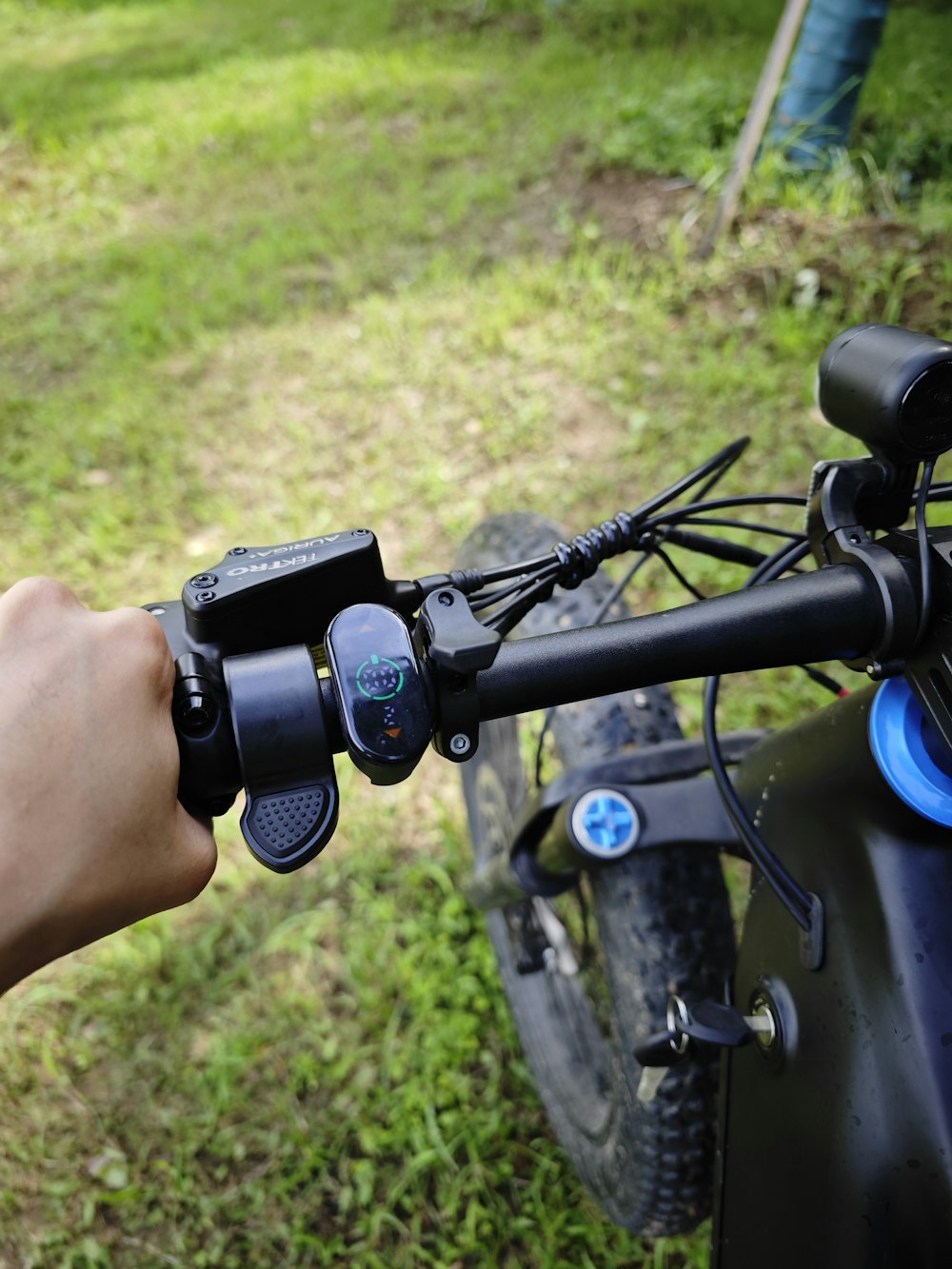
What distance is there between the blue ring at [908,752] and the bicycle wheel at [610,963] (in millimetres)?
469

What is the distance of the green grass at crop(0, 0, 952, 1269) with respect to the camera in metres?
1.83

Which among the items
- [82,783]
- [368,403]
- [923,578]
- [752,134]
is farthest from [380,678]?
[752,134]

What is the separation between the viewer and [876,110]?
404cm

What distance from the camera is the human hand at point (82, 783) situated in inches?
23.0

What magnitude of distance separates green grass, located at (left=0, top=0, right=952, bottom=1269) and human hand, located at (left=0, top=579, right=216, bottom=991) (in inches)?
58.7

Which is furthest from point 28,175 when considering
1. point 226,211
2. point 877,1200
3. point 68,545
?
point 877,1200

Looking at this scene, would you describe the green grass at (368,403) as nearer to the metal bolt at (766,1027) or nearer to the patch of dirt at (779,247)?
the patch of dirt at (779,247)

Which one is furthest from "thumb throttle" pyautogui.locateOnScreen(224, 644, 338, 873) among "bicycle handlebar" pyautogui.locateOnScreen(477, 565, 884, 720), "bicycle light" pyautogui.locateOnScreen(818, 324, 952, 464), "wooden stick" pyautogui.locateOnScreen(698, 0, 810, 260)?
"wooden stick" pyautogui.locateOnScreen(698, 0, 810, 260)

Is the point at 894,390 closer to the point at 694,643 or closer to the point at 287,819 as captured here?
the point at 694,643

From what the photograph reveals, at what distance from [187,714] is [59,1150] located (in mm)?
1725

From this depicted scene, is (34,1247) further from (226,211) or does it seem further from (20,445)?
(226,211)

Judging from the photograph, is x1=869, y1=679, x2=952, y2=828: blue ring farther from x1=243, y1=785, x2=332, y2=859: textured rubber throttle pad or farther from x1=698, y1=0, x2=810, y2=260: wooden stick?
x1=698, y1=0, x2=810, y2=260: wooden stick

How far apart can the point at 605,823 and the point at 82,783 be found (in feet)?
2.48

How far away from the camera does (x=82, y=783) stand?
2.00 feet
